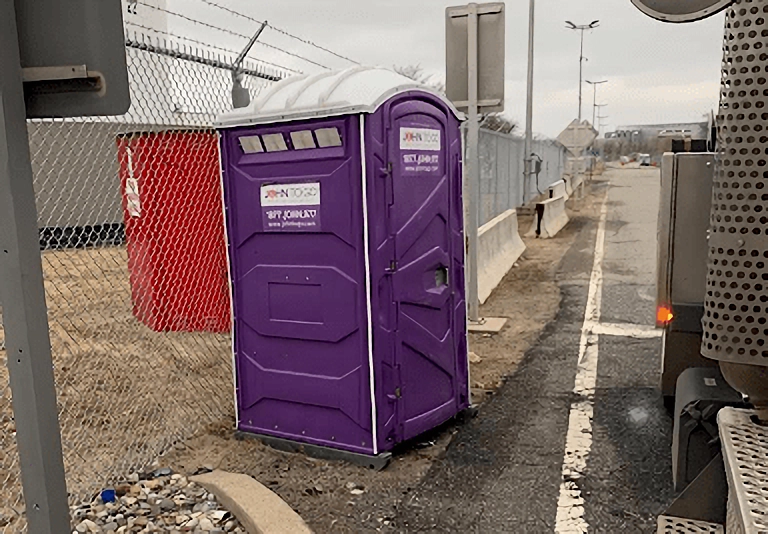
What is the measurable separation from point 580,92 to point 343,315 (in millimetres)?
51048

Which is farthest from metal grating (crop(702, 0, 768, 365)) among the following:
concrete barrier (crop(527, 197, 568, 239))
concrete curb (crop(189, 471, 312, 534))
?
concrete barrier (crop(527, 197, 568, 239))

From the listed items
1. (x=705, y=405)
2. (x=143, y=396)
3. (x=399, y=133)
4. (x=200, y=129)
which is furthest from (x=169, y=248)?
(x=705, y=405)

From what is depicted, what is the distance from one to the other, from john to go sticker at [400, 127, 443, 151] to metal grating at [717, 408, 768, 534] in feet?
9.94

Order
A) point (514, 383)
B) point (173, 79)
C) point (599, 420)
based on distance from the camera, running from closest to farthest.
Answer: point (599, 420), point (173, 79), point (514, 383)

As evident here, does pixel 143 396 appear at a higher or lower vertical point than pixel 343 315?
lower

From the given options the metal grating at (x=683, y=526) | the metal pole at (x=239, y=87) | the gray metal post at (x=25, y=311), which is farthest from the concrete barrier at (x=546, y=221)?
the gray metal post at (x=25, y=311)

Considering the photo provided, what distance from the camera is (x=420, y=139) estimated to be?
4.80m

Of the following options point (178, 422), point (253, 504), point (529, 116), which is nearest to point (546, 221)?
point (529, 116)

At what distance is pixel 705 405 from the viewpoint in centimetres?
368

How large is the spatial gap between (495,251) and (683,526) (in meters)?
9.34

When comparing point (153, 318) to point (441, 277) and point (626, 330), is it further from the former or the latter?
point (626, 330)

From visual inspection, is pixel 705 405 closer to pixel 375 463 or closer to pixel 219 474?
pixel 375 463

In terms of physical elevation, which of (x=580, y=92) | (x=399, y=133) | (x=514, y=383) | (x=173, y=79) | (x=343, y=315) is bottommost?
(x=514, y=383)

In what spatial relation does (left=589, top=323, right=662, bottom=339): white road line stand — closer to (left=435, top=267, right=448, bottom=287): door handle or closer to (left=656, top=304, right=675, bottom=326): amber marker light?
(left=656, top=304, right=675, bottom=326): amber marker light
